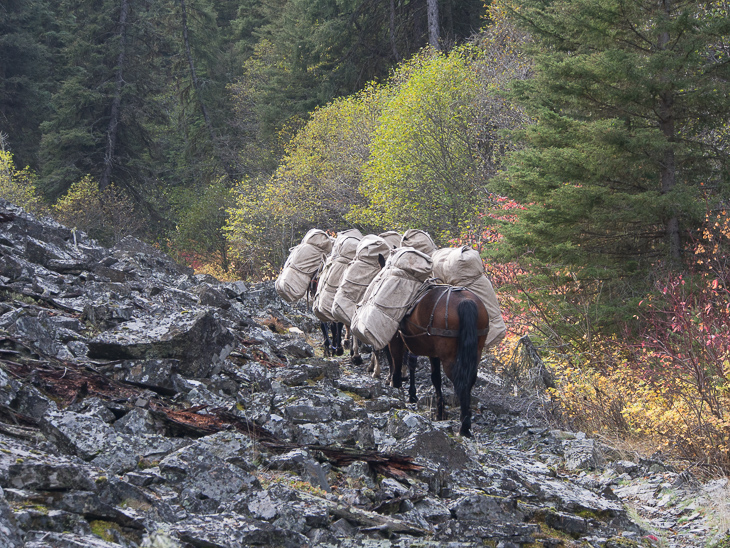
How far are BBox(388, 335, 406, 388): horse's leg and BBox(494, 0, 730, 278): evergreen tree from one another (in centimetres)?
401

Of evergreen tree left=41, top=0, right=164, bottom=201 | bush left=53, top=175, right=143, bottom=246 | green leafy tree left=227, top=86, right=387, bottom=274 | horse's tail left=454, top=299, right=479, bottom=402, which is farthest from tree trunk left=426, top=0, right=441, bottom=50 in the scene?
horse's tail left=454, top=299, right=479, bottom=402

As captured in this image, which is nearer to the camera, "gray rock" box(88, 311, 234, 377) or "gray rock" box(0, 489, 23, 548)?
"gray rock" box(0, 489, 23, 548)

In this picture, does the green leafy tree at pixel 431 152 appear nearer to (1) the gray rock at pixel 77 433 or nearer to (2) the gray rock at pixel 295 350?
(2) the gray rock at pixel 295 350

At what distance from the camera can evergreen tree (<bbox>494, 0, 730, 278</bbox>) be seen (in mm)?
11867

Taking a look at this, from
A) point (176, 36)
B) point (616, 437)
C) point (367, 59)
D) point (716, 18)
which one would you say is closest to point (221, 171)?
point (176, 36)

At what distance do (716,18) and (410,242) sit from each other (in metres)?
6.44

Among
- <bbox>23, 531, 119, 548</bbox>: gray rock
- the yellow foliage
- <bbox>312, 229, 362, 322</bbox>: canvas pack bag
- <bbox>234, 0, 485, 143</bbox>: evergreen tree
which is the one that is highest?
<bbox>234, 0, 485, 143</bbox>: evergreen tree

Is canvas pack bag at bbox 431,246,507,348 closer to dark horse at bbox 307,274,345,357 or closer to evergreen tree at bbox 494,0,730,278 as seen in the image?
evergreen tree at bbox 494,0,730,278

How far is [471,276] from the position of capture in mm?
9438

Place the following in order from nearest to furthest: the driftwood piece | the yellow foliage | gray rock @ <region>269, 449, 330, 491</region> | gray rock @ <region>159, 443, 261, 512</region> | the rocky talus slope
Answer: the rocky talus slope, gray rock @ <region>159, 443, 261, 512</region>, gray rock @ <region>269, 449, 330, 491</region>, the driftwood piece, the yellow foliage

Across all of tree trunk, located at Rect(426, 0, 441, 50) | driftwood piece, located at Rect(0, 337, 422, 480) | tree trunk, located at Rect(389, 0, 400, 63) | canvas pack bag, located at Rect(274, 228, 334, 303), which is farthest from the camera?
tree trunk, located at Rect(389, 0, 400, 63)

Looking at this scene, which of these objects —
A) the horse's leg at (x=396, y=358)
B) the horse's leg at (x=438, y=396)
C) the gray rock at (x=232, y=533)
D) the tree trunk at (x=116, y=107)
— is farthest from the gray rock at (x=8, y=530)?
the tree trunk at (x=116, y=107)

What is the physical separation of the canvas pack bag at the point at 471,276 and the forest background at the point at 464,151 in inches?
51.9

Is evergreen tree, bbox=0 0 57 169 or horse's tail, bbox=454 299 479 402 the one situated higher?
evergreen tree, bbox=0 0 57 169
